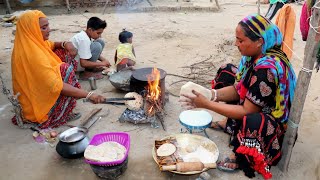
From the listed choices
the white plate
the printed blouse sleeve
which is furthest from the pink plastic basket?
the printed blouse sleeve

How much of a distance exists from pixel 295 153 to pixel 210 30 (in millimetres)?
5343

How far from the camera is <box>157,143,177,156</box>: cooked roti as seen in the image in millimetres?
2715

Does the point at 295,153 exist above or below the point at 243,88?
below

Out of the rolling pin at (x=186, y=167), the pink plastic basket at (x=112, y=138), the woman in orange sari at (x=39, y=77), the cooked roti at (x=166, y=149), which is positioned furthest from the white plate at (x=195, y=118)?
the woman in orange sari at (x=39, y=77)

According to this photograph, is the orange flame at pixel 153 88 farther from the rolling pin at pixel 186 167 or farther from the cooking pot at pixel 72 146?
the rolling pin at pixel 186 167

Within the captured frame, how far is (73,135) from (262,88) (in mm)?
1964

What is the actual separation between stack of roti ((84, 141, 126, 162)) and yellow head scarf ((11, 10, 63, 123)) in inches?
36.2

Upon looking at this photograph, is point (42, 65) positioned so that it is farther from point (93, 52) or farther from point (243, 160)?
point (243, 160)

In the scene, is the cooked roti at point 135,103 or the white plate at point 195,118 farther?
the cooked roti at point 135,103

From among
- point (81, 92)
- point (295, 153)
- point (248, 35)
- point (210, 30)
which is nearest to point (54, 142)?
point (81, 92)

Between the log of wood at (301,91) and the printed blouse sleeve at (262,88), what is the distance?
8.7 inches

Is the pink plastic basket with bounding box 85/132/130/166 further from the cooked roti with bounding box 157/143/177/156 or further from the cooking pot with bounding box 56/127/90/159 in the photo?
the cooked roti with bounding box 157/143/177/156

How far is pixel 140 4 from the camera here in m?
10.5

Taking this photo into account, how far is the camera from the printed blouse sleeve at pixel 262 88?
2.41m
